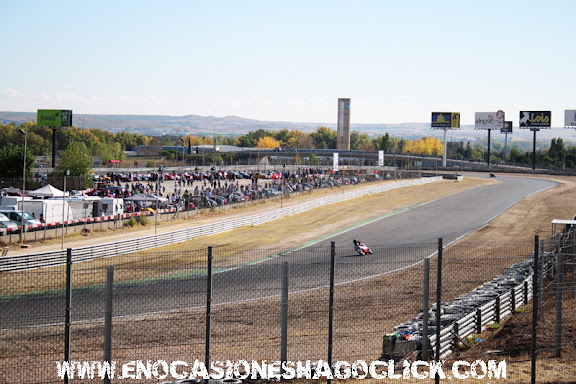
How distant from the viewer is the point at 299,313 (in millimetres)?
15383

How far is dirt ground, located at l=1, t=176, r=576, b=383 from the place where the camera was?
1106cm

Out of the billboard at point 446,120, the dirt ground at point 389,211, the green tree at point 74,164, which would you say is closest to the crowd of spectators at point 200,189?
the green tree at point 74,164

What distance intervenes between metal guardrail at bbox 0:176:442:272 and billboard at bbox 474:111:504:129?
88790mm

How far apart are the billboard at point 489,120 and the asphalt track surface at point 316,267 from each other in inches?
2346

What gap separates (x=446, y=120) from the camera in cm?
14138

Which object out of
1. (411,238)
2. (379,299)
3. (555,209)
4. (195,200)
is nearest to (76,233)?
(195,200)

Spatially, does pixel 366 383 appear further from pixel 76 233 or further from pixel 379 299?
pixel 76 233

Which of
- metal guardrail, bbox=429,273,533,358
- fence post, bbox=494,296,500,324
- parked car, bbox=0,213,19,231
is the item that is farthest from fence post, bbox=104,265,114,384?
parked car, bbox=0,213,19,231

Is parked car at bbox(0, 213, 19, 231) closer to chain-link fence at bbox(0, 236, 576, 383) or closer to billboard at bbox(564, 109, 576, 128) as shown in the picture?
chain-link fence at bbox(0, 236, 576, 383)

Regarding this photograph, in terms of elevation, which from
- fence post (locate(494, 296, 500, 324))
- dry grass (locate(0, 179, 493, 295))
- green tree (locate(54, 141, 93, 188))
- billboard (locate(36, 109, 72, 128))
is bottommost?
dry grass (locate(0, 179, 493, 295))

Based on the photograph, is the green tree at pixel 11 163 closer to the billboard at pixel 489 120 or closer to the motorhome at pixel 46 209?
the motorhome at pixel 46 209

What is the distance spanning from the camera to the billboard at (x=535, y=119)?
126 m

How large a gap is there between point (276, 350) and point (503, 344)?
4.37 meters

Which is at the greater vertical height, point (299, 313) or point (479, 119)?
point (479, 119)
